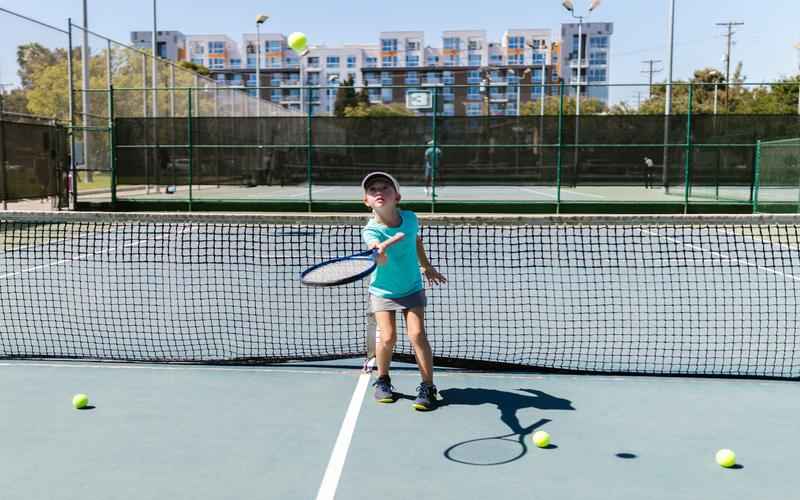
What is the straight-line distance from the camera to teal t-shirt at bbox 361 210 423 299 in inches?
175

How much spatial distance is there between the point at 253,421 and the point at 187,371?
1.19 m

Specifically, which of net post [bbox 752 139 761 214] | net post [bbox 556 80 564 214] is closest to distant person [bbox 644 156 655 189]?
net post [bbox 752 139 761 214]

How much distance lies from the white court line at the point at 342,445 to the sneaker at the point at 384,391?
0.34 ft

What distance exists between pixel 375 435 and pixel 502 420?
717 millimetres

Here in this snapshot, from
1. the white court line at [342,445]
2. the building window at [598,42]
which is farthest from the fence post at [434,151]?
the building window at [598,42]

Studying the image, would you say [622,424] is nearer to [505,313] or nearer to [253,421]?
[253,421]

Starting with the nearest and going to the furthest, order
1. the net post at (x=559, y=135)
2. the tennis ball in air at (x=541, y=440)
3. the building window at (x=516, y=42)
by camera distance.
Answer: the tennis ball in air at (x=541, y=440) < the net post at (x=559, y=135) < the building window at (x=516, y=42)

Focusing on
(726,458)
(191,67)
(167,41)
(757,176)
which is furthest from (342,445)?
(167,41)

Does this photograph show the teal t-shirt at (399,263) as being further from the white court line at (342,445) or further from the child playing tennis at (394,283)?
the white court line at (342,445)

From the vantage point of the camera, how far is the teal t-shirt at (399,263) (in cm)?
444

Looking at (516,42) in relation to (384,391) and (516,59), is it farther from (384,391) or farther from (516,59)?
(384,391)

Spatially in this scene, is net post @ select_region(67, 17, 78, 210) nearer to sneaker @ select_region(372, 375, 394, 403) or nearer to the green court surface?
the green court surface

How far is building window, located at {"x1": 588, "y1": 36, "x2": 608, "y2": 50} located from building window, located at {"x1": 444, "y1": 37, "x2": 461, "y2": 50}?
22.7m

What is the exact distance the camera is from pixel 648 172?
70.7ft
